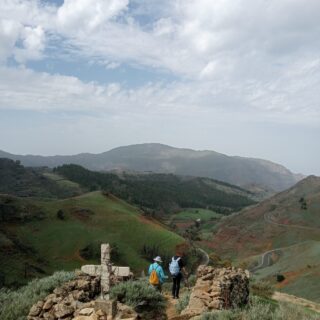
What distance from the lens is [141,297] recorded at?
16547 millimetres

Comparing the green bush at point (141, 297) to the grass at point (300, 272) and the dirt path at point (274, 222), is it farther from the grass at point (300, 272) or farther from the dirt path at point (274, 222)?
the dirt path at point (274, 222)

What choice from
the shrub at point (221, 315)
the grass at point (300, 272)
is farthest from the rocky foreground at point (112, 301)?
the grass at point (300, 272)

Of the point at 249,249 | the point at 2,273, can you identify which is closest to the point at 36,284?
the point at 2,273

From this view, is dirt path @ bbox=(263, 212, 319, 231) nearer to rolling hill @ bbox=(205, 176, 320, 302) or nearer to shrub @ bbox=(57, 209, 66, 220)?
rolling hill @ bbox=(205, 176, 320, 302)

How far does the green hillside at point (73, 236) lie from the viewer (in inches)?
3113

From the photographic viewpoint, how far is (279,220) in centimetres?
13638

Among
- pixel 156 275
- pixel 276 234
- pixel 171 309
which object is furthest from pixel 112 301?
pixel 276 234

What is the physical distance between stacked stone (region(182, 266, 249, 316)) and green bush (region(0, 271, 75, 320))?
524cm

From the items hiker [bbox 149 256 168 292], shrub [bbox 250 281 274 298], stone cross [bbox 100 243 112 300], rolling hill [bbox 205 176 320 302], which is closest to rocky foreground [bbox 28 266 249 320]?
stone cross [bbox 100 243 112 300]

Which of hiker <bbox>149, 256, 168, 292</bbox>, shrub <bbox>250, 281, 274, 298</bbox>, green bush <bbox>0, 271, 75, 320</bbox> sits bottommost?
shrub <bbox>250, 281, 274, 298</bbox>

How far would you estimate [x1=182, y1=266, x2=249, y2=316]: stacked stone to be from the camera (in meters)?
15.5

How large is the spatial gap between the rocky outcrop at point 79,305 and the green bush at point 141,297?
100 cm

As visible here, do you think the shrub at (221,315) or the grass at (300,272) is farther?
the grass at (300,272)

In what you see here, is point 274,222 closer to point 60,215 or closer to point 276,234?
point 276,234
